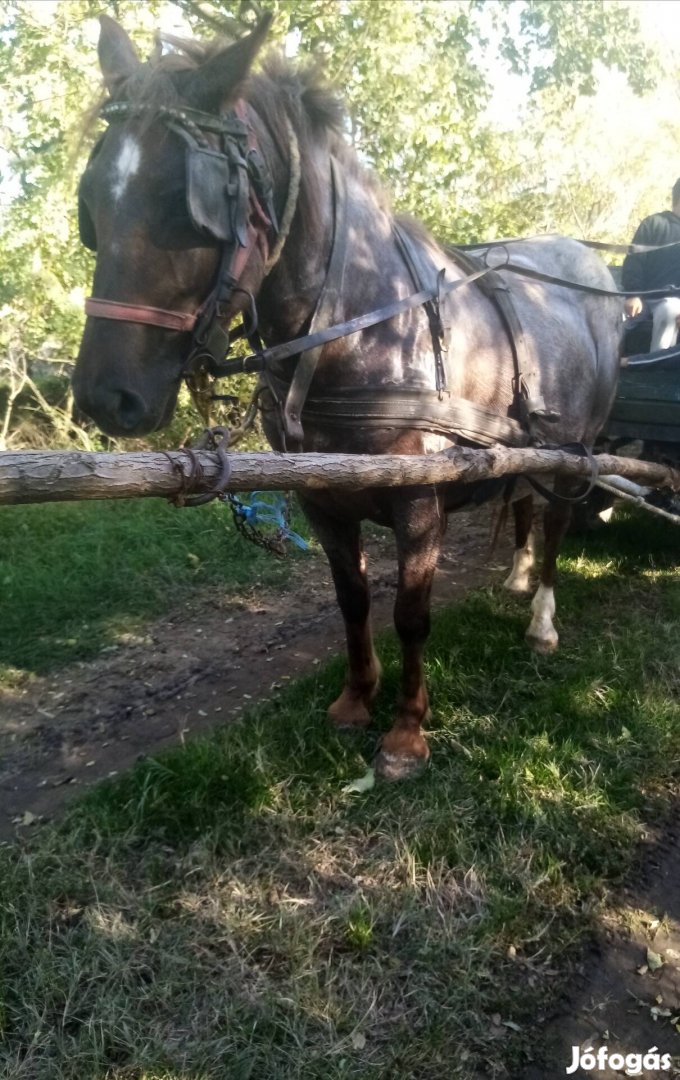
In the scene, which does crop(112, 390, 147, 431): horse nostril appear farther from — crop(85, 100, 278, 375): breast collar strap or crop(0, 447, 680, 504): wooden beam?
crop(0, 447, 680, 504): wooden beam

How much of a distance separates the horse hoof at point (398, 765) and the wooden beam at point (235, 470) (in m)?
1.12

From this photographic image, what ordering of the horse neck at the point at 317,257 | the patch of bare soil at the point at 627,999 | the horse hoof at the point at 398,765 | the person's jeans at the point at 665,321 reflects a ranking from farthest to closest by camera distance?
the person's jeans at the point at 665,321 < the horse hoof at the point at 398,765 < the horse neck at the point at 317,257 < the patch of bare soil at the point at 627,999

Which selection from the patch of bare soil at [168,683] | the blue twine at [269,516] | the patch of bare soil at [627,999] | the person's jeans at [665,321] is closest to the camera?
the patch of bare soil at [627,999]

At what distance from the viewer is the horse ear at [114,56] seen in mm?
2104

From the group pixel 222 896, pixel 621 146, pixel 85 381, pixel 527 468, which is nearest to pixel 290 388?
pixel 85 381

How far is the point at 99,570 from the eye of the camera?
5078 millimetres

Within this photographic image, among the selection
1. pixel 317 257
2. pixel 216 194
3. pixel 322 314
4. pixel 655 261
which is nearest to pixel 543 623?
pixel 322 314

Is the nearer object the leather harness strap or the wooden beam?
the wooden beam

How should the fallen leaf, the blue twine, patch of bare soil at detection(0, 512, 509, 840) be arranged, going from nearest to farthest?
the fallen leaf < the blue twine < patch of bare soil at detection(0, 512, 509, 840)

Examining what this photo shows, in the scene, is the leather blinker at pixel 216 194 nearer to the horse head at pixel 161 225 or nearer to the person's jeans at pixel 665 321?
the horse head at pixel 161 225

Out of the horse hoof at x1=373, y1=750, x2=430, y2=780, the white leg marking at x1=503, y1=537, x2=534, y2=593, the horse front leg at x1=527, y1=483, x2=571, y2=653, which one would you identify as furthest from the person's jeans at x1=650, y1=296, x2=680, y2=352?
the horse hoof at x1=373, y1=750, x2=430, y2=780

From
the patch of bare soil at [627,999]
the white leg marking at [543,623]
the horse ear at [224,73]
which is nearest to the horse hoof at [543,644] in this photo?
the white leg marking at [543,623]

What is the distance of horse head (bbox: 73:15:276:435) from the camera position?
194 centimetres

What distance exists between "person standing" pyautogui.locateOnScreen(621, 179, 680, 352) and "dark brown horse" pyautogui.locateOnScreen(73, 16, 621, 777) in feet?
2.85
